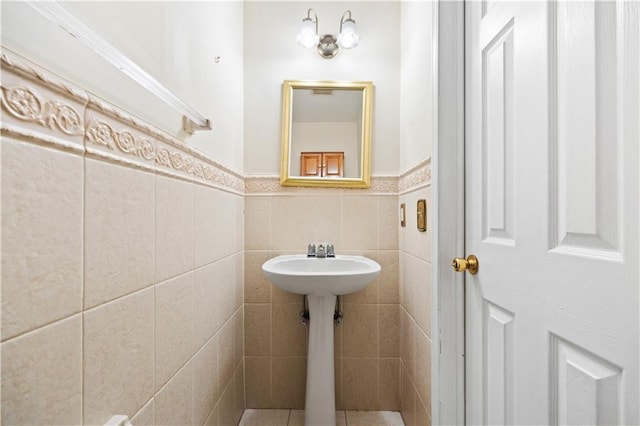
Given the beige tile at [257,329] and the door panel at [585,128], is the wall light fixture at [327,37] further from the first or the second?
the beige tile at [257,329]

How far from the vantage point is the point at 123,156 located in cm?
66

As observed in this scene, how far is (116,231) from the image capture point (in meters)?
0.64

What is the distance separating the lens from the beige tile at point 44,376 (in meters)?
0.43

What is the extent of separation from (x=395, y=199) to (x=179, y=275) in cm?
116

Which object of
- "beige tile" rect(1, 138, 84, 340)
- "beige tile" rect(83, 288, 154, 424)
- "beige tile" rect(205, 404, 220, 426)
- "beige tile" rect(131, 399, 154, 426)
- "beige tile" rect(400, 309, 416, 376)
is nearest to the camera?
"beige tile" rect(1, 138, 84, 340)

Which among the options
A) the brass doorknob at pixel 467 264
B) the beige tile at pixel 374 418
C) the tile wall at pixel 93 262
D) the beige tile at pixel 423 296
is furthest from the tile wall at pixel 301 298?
the brass doorknob at pixel 467 264

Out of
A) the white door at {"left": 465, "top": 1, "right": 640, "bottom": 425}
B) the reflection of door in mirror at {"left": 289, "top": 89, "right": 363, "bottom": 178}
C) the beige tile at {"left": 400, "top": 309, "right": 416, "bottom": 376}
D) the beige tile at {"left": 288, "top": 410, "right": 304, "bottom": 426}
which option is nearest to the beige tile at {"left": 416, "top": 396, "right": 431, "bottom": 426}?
the beige tile at {"left": 400, "top": 309, "right": 416, "bottom": 376}

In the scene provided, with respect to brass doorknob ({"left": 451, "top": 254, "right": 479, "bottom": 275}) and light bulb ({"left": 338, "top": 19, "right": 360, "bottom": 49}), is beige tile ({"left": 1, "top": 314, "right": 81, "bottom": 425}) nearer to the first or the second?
brass doorknob ({"left": 451, "top": 254, "right": 479, "bottom": 275})

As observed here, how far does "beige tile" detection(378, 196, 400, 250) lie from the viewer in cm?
165

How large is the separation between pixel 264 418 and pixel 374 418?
582 mm

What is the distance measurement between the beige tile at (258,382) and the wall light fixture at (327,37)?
69.0 inches

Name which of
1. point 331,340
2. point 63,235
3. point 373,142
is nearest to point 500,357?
point 331,340

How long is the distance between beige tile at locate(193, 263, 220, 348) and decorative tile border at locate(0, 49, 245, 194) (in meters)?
0.41

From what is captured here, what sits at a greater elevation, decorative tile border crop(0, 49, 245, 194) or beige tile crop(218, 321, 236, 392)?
decorative tile border crop(0, 49, 245, 194)
